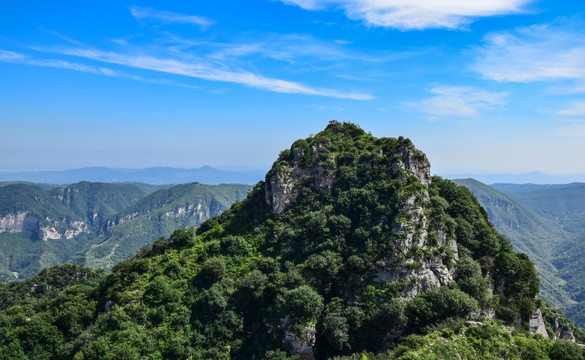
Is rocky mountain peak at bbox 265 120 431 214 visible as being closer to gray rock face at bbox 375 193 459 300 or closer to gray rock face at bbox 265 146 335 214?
gray rock face at bbox 265 146 335 214

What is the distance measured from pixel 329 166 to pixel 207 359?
3935 centimetres

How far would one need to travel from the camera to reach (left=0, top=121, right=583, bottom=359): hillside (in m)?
42.6

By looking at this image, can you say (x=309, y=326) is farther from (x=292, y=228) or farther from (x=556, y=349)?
(x=556, y=349)

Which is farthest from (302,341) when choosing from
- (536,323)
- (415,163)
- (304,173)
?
(415,163)

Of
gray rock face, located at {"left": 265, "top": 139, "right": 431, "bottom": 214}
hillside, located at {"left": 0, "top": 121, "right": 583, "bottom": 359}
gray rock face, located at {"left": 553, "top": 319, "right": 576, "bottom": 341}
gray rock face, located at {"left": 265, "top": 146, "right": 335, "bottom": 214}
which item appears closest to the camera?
hillside, located at {"left": 0, "top": 121, "right": 583, "bottom": 359}

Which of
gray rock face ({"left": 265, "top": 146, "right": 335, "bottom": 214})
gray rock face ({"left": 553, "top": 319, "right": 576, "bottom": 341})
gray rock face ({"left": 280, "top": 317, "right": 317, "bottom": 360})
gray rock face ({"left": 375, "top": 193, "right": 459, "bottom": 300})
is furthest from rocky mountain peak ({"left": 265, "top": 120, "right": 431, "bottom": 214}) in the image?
gray rock face ({"left": 553, "top": 319, "right": 576, "bottom": 341})

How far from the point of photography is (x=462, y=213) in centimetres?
5791

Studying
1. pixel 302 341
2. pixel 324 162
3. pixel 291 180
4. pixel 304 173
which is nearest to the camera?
pixel 302 341

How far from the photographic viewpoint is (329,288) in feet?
161

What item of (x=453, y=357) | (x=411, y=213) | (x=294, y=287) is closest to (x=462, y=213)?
(x=411, y=213)

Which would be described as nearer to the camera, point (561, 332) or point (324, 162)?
point (324, 162)

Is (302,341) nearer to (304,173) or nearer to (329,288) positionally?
(329,288)

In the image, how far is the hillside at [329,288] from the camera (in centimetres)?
4262

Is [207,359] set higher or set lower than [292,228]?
lower
